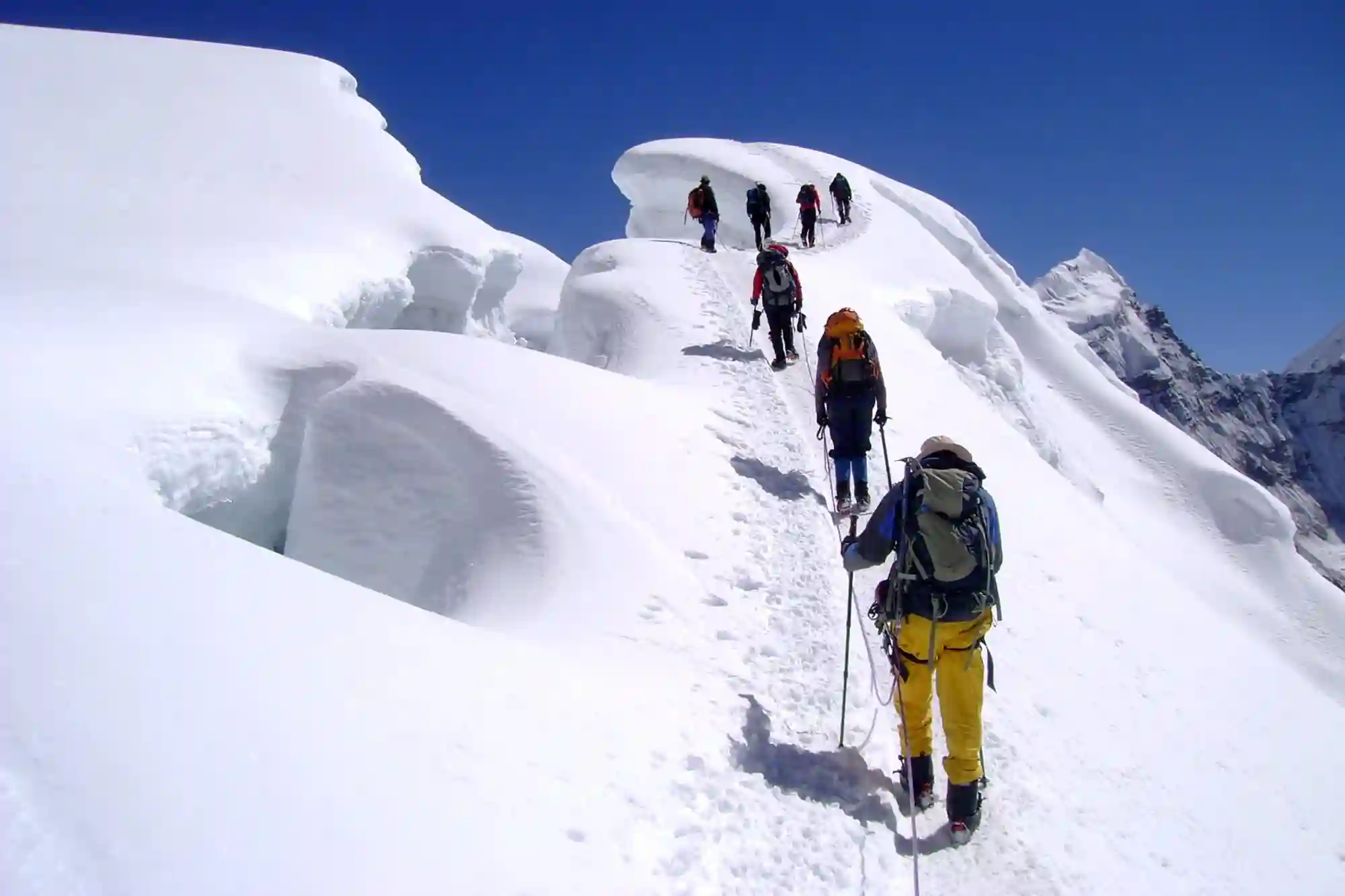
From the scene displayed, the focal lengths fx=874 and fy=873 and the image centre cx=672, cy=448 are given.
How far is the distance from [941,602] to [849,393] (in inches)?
157

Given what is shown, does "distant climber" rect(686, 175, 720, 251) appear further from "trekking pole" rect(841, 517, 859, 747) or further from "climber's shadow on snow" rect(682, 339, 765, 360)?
"trekking pole" rect(841, 517, 859, 747)

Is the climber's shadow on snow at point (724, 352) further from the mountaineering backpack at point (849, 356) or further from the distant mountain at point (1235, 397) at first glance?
the distant mountain at point (1235, 397)

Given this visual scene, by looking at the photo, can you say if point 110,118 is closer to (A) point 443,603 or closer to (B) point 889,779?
(A) point 443,603

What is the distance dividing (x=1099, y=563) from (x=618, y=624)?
28.4 feet

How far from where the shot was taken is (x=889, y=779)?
5.05m

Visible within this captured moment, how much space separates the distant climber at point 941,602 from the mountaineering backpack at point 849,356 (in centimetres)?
335

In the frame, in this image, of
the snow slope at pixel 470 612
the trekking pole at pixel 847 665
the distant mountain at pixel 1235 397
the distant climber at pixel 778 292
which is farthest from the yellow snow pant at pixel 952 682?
the distant mountain at pixel 1235 397

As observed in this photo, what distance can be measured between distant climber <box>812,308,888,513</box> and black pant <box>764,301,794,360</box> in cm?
386

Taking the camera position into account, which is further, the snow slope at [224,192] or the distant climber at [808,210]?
the distant climber at [808,210]

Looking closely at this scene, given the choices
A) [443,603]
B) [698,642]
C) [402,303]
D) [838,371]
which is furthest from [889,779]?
[402,303]

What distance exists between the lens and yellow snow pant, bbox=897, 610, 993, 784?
454cm

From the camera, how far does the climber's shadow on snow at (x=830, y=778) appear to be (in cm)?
468

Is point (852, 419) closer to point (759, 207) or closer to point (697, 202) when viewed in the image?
point (697, 202)

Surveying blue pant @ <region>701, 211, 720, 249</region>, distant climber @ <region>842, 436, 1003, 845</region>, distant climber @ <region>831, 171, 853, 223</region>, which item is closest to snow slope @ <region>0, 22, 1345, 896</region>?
distant climber @ <region>842, 436, 1003, 845</region>
